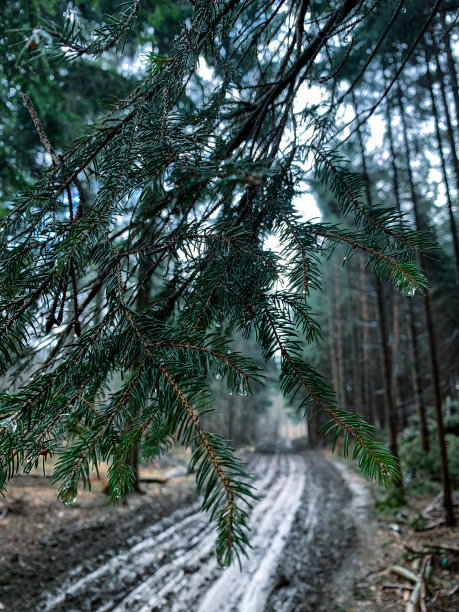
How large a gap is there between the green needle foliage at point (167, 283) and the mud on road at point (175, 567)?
311 centimetres

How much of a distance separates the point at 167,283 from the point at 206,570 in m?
6.02

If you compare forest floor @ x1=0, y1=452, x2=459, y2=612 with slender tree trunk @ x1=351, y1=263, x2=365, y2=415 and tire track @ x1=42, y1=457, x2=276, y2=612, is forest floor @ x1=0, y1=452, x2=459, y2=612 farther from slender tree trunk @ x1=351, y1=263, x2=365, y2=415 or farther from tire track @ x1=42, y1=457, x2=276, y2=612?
slender tree trunk @ x1=351, y1=263, x2=365, y2=415

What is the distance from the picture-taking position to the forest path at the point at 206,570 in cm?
492

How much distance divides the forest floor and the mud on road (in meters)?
0.02

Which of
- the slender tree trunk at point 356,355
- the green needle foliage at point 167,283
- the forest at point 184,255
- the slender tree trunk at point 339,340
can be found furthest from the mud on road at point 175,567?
the slender tree trunk at point 339,340

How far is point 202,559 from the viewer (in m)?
6.21

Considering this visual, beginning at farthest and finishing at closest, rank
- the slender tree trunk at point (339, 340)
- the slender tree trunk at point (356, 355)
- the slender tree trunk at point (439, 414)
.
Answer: the slender tree trunk at point (339, 340), the slender tree trunk at point (356, 355), the slender tree trunk at point (439, 414)

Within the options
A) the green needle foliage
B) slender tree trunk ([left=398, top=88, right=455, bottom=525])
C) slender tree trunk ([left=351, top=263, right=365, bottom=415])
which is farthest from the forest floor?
slender tree trunk ([left=351, top=263, right=365, bottom=415])

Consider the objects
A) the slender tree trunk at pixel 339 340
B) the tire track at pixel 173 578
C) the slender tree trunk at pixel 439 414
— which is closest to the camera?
the tire track at pixel 173 578

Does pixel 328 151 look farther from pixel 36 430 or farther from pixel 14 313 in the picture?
pixel 36 430

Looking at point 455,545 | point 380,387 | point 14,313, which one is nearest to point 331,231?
point 14,313

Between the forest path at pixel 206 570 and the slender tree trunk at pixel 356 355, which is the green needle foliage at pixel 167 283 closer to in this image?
the forest path at pixel 206 570

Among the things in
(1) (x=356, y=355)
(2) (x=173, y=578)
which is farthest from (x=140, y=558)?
(1) (x=356, y=355)

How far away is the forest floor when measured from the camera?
4.94 metres
